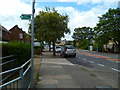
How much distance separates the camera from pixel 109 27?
41.0 meters

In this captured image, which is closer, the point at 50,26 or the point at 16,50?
the point at 16,50

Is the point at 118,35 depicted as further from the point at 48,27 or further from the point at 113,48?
the point at 48,27

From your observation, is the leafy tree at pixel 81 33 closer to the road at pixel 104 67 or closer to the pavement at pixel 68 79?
the road at pixel 104 67

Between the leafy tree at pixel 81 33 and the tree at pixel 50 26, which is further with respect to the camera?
the leafy tree at pixel 81 33

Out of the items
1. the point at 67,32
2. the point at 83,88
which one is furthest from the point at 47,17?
the point at 83,88

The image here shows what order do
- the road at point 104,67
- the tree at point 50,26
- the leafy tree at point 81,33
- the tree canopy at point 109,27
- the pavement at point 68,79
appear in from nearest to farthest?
the pavement at point 68,79 → the road at point 104,67 → the tree at point 50,26 → the tree canopy at point 109,27 → the leafy tree at point 81,33

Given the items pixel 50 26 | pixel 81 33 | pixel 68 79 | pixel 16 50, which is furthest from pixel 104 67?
pixel 81 33

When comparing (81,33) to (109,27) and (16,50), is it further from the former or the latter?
(16,50)

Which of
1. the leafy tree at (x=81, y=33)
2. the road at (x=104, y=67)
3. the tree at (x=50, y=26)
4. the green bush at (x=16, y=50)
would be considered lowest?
the road at (x=104, y=67)

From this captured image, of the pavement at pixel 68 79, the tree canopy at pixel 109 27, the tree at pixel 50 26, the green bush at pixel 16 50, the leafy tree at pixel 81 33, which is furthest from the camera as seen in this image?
the leafy tree at pixel 81 33

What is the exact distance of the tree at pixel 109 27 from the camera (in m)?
40.4

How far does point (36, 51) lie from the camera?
3002 centimetres

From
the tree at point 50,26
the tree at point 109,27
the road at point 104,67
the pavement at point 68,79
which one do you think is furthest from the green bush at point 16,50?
the tree at point 109,27

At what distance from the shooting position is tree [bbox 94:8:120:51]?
1591 inches
